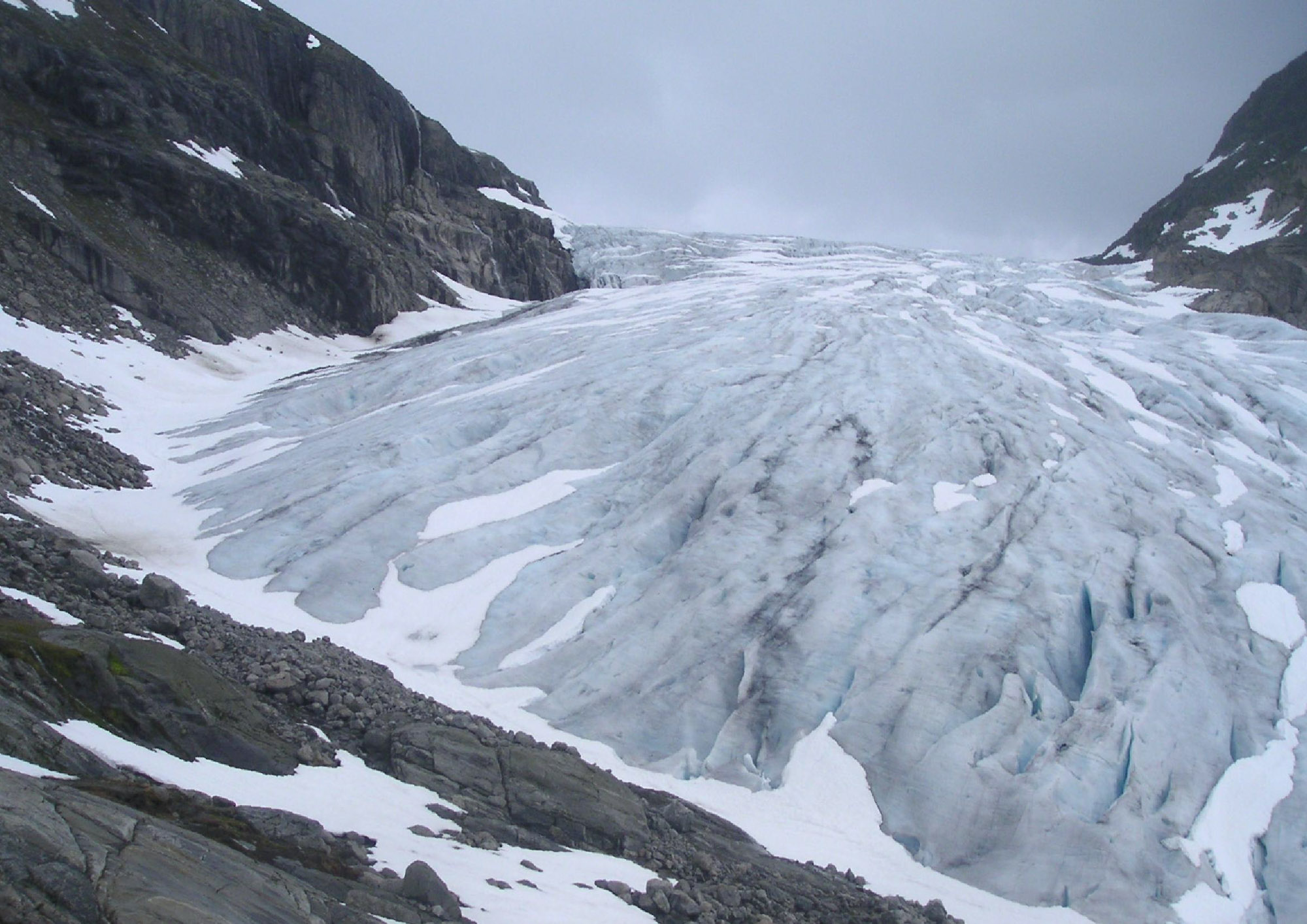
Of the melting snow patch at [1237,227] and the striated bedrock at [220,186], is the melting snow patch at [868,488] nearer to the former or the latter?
the striated bedrock at [220,186]

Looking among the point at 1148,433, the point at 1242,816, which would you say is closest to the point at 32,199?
the point at 1148,433

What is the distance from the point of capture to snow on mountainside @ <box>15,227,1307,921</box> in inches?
564

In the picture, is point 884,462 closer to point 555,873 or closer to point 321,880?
point 555,873

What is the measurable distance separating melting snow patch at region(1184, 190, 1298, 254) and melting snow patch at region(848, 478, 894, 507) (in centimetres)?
6041

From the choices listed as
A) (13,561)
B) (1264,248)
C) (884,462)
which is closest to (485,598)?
(13,561)

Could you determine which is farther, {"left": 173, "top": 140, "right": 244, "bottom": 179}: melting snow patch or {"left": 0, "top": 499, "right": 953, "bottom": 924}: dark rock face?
{"left": 173, "top": 140, "right": 244, "bottom": 179}: melting snow patch

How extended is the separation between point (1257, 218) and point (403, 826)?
283ft

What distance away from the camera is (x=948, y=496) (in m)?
21.2

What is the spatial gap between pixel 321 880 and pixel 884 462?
58.1ft

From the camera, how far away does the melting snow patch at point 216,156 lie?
2258 inches

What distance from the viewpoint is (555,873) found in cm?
1036

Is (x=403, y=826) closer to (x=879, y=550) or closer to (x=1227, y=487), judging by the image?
(x=879, y=550)

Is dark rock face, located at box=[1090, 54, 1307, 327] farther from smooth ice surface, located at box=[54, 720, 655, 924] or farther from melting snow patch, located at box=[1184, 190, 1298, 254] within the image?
smooth ice surface, located at box=[54, 720, 655, 924]

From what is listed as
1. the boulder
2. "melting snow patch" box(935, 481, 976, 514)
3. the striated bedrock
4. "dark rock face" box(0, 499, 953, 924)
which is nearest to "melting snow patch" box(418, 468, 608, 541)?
"dark rock face" box(0, 499, 953, 924)
